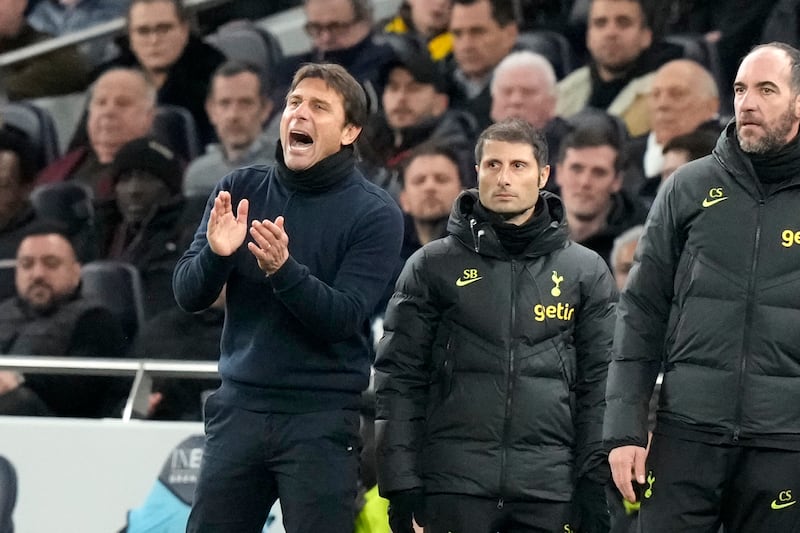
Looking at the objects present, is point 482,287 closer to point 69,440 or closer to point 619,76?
point 69,440

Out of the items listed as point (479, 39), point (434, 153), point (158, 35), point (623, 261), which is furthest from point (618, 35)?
point (158, 35)

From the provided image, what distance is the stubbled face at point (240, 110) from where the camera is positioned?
7.92 meters

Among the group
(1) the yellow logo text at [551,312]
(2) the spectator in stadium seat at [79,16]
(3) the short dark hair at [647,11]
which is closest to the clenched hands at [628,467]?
(1) the yellow logo text at [551,312]

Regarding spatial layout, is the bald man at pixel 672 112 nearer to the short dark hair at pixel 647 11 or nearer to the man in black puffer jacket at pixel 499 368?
the short dark hair at pixel 647 11

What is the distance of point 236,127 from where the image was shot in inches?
313

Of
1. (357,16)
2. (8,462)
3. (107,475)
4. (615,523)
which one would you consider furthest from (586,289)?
(357,16)

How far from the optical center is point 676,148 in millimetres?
6699

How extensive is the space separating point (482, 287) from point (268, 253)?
0.64 metres

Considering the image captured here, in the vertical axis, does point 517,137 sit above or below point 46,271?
above

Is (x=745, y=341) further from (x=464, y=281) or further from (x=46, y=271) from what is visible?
(x=46, y=271)

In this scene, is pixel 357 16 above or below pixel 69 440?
above

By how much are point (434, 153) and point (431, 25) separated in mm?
1139

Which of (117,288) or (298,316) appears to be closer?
(298,316)

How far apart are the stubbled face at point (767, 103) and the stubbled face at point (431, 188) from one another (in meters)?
3.47
